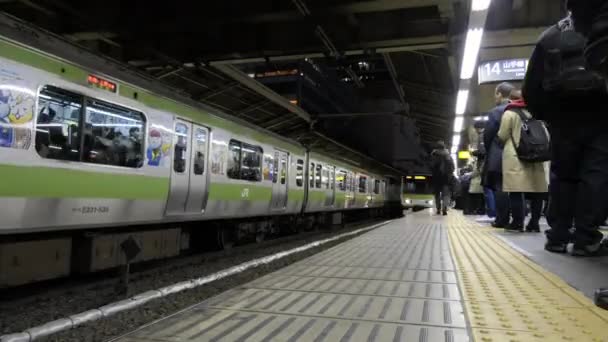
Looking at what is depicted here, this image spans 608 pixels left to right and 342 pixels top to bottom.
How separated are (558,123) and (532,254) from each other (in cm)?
130

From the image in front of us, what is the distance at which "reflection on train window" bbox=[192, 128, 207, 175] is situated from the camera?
277 inches

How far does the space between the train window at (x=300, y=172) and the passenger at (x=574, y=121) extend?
25.1 ft

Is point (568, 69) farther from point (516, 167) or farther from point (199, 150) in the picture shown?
point (199, 150)

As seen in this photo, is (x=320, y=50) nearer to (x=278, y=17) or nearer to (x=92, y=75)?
(x=278, y=17)

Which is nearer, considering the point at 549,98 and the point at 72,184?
the point at 549,98

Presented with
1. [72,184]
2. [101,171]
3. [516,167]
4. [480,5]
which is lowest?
[72,184]

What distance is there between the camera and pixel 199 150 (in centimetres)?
713

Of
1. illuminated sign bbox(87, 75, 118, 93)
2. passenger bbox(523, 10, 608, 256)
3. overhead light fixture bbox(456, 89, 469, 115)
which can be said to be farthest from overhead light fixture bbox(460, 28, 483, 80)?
illuminated sign bbox(87, 75, 118, 93)

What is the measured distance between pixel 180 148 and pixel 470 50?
6.12 meters

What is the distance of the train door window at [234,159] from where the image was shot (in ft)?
26.6

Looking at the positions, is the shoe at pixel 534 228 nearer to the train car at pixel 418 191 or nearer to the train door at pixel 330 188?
the train door at pixel 330 188

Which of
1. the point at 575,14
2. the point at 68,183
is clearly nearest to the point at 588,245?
the point at 575,14

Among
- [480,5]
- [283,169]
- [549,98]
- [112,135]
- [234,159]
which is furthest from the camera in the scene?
[283,169]

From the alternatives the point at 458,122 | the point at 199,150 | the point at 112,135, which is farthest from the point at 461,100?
the point at 112,135
